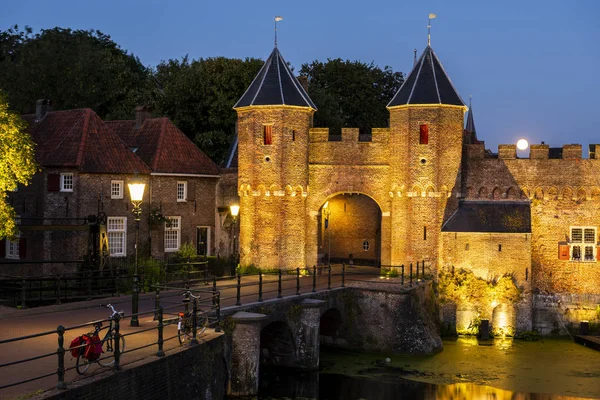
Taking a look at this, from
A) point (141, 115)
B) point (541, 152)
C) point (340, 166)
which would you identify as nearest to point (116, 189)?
point (141, 115)

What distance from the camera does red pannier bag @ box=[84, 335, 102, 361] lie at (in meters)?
13.2

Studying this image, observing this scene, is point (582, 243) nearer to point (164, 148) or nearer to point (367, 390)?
point (367, 390)

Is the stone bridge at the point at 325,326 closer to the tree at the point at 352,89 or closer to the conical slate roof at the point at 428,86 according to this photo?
the conical slate roof at the point at 428,86

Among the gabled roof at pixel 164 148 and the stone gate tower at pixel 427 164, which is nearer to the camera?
the stone gate tower at pixel 427 164

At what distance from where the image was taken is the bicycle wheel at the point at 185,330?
16.3 m

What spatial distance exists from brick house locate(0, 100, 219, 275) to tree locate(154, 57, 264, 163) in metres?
4.99

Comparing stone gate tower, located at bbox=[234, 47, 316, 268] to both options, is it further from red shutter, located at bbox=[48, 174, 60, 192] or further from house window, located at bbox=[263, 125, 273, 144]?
red shutter, located at bbox=[48, 174, 60, 192]

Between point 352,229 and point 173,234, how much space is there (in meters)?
9.38

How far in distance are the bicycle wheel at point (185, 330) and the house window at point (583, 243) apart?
19314 mm

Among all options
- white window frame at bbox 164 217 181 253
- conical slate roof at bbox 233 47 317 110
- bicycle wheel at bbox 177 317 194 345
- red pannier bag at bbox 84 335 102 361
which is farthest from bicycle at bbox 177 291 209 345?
white window frame at bbox 164 217 181 253

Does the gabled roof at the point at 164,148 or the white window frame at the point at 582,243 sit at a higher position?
the gabled roof at the point at 164,148

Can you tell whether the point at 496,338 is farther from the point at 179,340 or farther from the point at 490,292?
the point at 179,340

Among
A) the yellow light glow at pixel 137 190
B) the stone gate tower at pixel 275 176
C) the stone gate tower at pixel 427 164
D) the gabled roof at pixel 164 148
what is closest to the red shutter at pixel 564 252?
the stone gate tower at pixel 427 164

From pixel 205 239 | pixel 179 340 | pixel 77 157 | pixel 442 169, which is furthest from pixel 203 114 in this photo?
pixel 179 340
